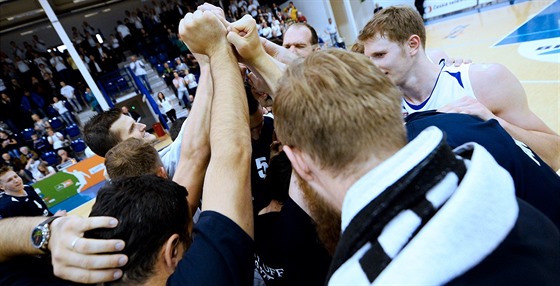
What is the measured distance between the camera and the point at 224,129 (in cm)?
111

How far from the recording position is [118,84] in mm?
14102

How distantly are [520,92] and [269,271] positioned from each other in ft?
5.82

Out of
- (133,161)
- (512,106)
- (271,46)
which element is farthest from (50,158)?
(512,106)

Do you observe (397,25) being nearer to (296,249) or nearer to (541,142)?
(541,142)

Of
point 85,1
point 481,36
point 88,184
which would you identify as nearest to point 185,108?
point 88,184

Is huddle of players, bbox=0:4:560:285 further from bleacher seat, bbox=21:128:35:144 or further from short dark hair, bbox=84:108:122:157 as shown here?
bleacher seat, bbox=21:128:35:144

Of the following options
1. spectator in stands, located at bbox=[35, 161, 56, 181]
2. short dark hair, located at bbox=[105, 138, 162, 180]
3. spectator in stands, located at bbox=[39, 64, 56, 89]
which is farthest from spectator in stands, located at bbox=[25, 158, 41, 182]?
short dark hair, located at bbox=[105, 138, 162, 180]

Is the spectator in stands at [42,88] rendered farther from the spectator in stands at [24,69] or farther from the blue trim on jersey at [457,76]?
the blue trim on jersey at [457,76]

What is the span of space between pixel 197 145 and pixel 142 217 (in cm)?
45

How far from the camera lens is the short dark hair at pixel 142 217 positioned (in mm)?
976

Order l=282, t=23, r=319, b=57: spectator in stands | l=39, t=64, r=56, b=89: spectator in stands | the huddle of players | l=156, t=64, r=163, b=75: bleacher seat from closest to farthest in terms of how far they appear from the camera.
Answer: the huddle of players → l=282, t=23, r=319, b=57: spectator in stands → l=39, t=64, r=56, b=89: spectator in stands → l=156, t=64, r=163, b=75: bleacher seat

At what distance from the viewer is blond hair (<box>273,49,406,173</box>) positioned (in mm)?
726

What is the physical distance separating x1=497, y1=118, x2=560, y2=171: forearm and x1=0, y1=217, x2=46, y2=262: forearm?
209 cm

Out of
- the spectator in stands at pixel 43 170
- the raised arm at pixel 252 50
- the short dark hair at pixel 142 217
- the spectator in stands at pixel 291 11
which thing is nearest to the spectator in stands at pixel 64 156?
the spectator in stands at pixel 43 170
